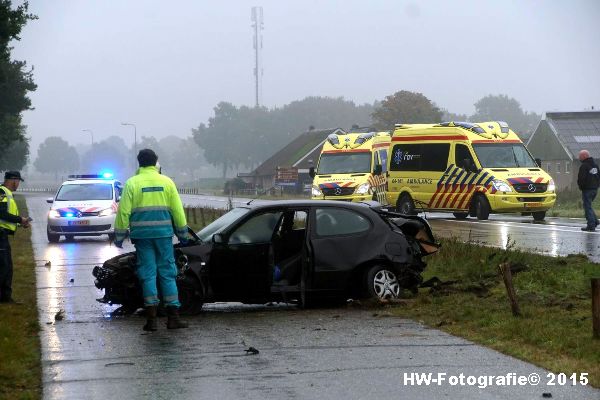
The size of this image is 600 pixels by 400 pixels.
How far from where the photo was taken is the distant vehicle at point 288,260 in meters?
13.1

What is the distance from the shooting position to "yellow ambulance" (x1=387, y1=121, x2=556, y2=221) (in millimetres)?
30625

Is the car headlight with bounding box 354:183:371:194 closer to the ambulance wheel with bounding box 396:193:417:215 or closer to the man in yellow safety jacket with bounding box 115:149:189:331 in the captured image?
the ambulance wheel with bounding box 396:193:417:215

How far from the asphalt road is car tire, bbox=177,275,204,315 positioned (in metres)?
0.18

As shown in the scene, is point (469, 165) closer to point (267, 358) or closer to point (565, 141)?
point (267, 358)

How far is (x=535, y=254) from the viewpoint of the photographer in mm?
18141

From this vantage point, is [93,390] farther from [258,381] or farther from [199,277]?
[199,277]

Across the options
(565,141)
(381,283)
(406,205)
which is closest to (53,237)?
(406,205)

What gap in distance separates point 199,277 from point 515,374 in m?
5.06

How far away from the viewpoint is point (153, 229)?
465 inches

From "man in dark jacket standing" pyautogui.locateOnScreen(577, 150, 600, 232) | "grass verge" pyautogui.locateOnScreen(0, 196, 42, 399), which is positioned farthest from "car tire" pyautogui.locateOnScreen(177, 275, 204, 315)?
"man in dark jacket standing" pyautogui.locateOnScreen(577, 150, 600, 232)

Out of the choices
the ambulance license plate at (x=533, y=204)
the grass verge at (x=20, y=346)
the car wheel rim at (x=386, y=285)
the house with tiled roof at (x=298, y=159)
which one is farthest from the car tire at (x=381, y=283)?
the house with tiled roof at (x=298, y=159)

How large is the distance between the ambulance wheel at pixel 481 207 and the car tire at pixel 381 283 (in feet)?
58.7

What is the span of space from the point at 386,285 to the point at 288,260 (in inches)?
47.9

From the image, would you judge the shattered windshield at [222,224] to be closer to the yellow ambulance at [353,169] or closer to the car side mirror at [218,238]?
the car side mirror at [218,238]
